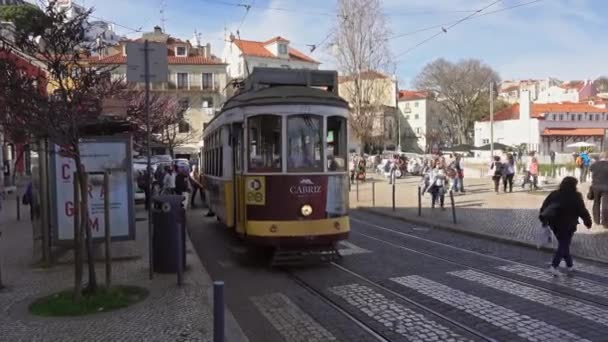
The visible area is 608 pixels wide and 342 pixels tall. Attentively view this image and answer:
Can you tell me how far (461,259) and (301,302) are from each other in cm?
410

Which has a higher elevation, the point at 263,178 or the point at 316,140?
the point at 316,140

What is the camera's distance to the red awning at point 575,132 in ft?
245

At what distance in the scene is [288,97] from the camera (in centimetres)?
965

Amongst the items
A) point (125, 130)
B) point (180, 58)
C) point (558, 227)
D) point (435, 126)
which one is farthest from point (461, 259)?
point (435, 126)

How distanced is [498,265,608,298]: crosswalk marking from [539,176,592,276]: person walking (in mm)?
223

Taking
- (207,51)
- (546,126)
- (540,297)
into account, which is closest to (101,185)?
(540,297)

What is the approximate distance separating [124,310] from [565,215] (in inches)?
267

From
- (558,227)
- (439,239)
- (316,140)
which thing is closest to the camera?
(558,227)

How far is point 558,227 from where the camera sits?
8.98 meters

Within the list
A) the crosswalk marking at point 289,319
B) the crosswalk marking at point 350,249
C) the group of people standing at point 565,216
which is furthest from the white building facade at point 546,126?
the crosswalk marking at point 289,319

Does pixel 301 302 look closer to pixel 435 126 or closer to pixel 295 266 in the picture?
pixel 295 266

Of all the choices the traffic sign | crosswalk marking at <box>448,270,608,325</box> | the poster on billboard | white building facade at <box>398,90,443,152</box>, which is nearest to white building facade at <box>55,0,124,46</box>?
the traffic sign

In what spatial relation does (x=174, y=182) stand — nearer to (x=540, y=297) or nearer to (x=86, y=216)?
(x=86, y=216)

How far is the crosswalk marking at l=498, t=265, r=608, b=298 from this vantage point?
7801 mm
